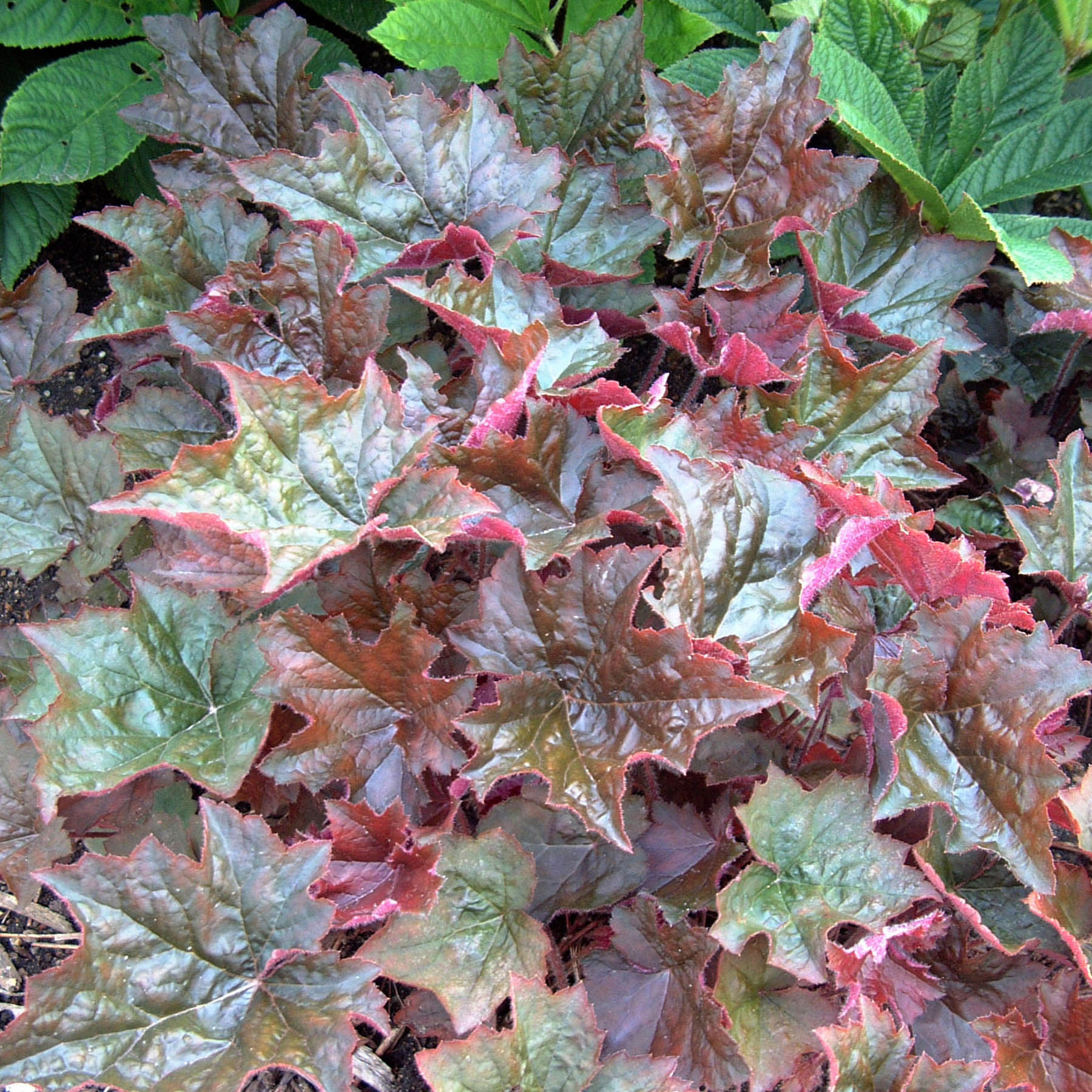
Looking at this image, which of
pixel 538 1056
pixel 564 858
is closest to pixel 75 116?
pixel 564 858

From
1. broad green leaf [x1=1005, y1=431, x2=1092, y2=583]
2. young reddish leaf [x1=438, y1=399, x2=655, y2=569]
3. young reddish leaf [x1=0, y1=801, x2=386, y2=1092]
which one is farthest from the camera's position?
broad green leaf [x1=1005, y1=431, x2=1092, y2=583]

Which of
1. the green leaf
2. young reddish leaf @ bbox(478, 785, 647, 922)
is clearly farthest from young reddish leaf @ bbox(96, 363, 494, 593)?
the green leaf

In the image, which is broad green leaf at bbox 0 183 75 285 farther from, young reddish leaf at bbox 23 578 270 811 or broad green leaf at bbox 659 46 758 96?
broad green leaf at bbox 659 46 758 96

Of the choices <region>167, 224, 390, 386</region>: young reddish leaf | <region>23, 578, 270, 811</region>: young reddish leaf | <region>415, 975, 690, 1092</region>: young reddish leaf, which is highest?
<region>167, 224, 390, 386</region>: young reddish leaf

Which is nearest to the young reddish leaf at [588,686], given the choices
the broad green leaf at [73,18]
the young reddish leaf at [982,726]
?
the young reddish leaf at [982,726]

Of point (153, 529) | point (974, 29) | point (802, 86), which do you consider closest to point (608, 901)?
point (153, 529)

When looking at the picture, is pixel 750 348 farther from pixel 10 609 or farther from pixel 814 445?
pixel 10 609

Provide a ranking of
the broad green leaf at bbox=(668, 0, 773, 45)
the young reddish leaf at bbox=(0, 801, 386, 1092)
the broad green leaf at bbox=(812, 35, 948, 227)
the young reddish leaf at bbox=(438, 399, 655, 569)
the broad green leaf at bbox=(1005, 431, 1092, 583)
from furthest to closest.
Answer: the broad green leaf at bbox=(668, 0, 773, 45), the broad green leaf at bbox=(812, 35, 948, 227), the broad green leaf at bbox=(1005, 431, 1092, 583), the young reddish leaf at bbox=(438, 399, 655, 569), the young reddish leaf at bbox=(0, 801, 386, 1092)
